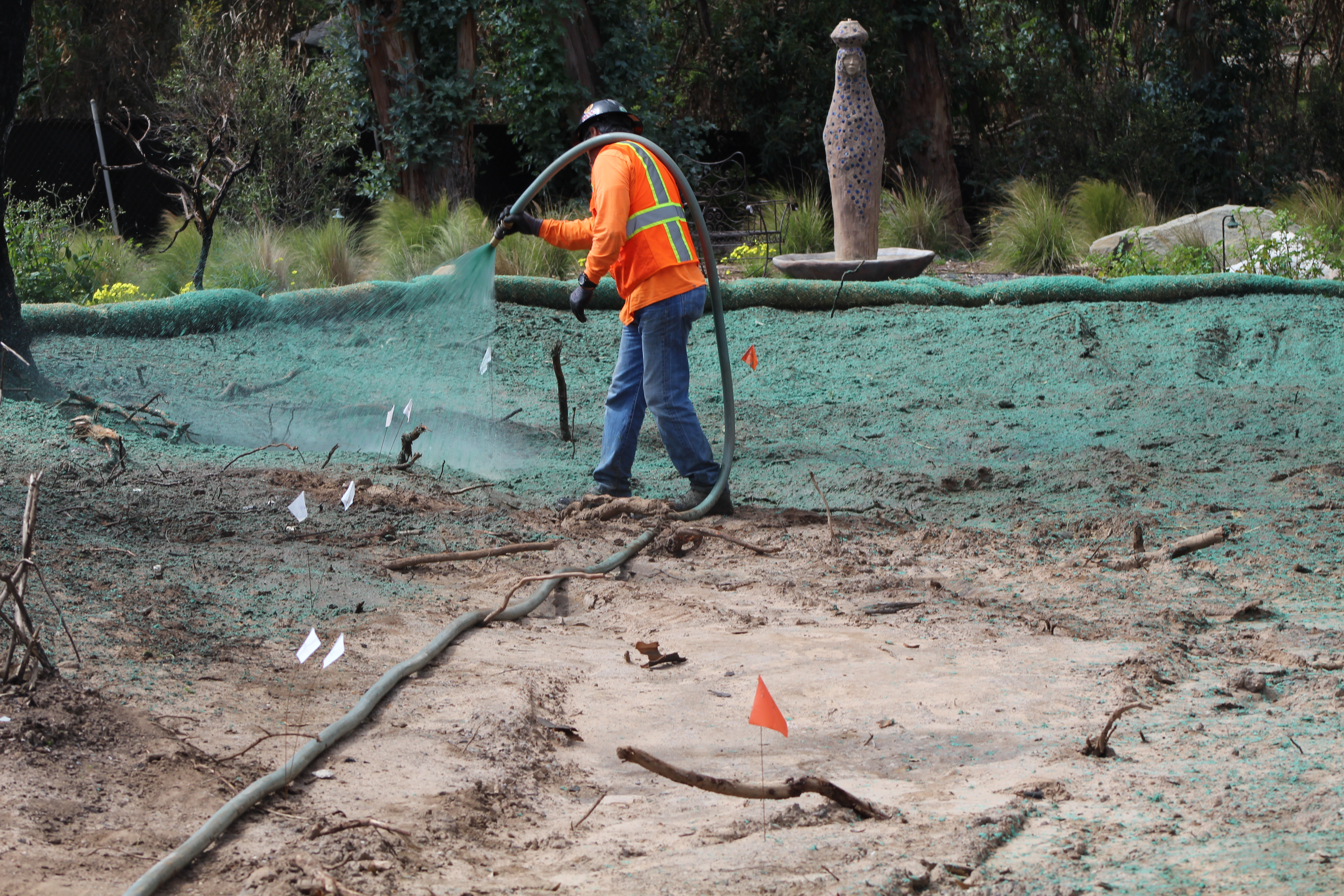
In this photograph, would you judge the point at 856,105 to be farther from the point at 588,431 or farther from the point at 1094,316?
the point at 588,431

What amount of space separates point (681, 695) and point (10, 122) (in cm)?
465

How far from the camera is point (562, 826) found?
235cm

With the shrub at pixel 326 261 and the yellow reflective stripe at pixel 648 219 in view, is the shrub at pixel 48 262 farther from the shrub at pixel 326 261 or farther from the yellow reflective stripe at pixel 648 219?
the yellow reflective stripe at pixel 648 219

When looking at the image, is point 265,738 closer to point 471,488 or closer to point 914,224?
point 471,488

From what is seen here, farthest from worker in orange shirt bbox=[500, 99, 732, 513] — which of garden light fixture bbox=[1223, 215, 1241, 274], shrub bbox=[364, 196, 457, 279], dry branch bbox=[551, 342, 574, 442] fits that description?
garden light fixture bbox=[1223, 215, 1241, 274]

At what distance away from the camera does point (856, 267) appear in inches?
366

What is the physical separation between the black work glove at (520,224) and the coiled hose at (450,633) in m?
0.05

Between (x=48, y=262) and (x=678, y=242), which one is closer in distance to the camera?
(x=678, y=242)

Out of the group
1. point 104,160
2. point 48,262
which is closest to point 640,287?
point 48,262

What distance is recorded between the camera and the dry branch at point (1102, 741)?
8.38ft

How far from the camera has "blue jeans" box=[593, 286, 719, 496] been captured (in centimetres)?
498

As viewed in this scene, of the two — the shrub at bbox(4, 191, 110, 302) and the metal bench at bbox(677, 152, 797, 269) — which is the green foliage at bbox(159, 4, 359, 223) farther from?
the metal bench at bbox(677, 152, 797, 269)

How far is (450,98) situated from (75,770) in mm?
10981

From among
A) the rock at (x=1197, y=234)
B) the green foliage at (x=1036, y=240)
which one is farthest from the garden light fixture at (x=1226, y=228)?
the green foliage at (x=1036, y=240)
